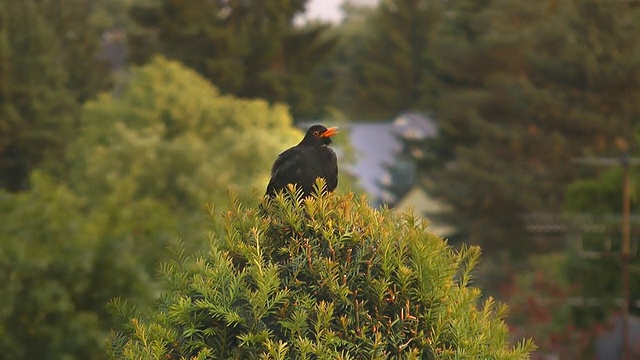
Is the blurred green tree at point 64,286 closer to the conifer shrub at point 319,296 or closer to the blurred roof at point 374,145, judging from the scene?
the conifer shrub at point 319,296

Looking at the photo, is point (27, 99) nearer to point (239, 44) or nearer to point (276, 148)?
point (239, 44)

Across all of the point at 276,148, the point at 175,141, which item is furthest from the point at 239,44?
the point at 276,148

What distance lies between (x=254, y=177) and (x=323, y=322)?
39.2 meters

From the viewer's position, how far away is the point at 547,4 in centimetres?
6569

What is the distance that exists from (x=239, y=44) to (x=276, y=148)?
2214 centimetres

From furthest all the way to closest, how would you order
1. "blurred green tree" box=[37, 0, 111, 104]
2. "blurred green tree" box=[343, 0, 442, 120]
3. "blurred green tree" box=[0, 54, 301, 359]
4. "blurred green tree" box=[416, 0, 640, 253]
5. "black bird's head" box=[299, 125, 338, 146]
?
"blurred green tree" box=[343, 0, 442, 120] → "blurred green tree" box=[37, 0, 111, 104] → "blurred green tree" box=[416, 0, 640, 253] → "blurred green tree" box=[0, 54, 301, 359] → "black bird's head" box=[299, 125, 338, 146]

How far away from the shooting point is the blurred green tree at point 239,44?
6712cm

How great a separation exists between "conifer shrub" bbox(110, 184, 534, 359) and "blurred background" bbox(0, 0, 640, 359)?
13117 millimetres

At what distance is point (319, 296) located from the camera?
6113 millimetres

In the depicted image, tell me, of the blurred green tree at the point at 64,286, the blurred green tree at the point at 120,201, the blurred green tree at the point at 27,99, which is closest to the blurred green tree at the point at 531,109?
the blurred green tree at the point at 120,201

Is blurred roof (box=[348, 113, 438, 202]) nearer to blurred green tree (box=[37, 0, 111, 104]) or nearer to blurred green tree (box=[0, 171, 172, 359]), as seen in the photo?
blurred green tree (box=[37, 0, 111, 104])

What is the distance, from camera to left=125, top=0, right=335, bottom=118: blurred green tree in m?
67.1

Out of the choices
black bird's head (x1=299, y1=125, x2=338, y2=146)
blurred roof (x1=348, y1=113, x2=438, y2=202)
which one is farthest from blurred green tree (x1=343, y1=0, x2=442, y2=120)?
black bird's head (x1=299, y1=125, x2=338, y2=146)

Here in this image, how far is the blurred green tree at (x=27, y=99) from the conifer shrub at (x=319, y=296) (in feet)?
177
